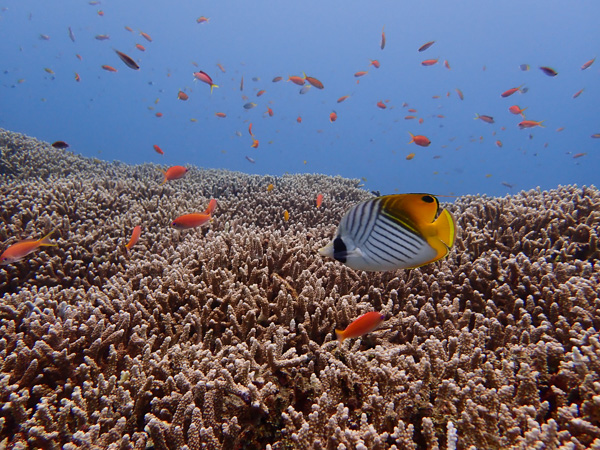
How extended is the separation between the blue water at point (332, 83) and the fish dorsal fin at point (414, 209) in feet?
Result: 299

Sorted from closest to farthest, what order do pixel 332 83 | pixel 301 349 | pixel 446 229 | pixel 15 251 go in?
1. pixel 446 229
2. pixel 301 349
3. pixel 15 251
4. pixel 332 83

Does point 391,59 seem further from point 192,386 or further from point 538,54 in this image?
point 192,386

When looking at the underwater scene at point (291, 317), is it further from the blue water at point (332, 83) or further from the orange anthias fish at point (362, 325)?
the blue water at point (332, 83)

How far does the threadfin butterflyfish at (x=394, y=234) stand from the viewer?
1.50 metres

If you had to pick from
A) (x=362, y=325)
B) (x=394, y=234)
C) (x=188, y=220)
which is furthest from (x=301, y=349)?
(x=188, y=220)

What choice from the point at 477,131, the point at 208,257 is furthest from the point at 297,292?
the point at 477,131

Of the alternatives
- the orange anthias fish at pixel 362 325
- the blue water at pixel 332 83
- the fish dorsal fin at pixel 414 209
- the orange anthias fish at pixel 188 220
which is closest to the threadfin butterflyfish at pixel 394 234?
the fish dorsal fin at pixel 414 209

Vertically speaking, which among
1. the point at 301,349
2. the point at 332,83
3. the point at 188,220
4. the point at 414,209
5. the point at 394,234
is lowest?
the point at 301,349

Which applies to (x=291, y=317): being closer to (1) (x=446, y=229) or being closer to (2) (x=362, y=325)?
(2) (x=362, y=325)

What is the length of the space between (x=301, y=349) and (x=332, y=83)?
123 m

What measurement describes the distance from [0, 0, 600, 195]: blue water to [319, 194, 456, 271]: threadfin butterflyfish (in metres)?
91.2

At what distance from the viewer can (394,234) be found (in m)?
1.54

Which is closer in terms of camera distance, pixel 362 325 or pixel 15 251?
pixel 362 325

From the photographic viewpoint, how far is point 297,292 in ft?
9.50
